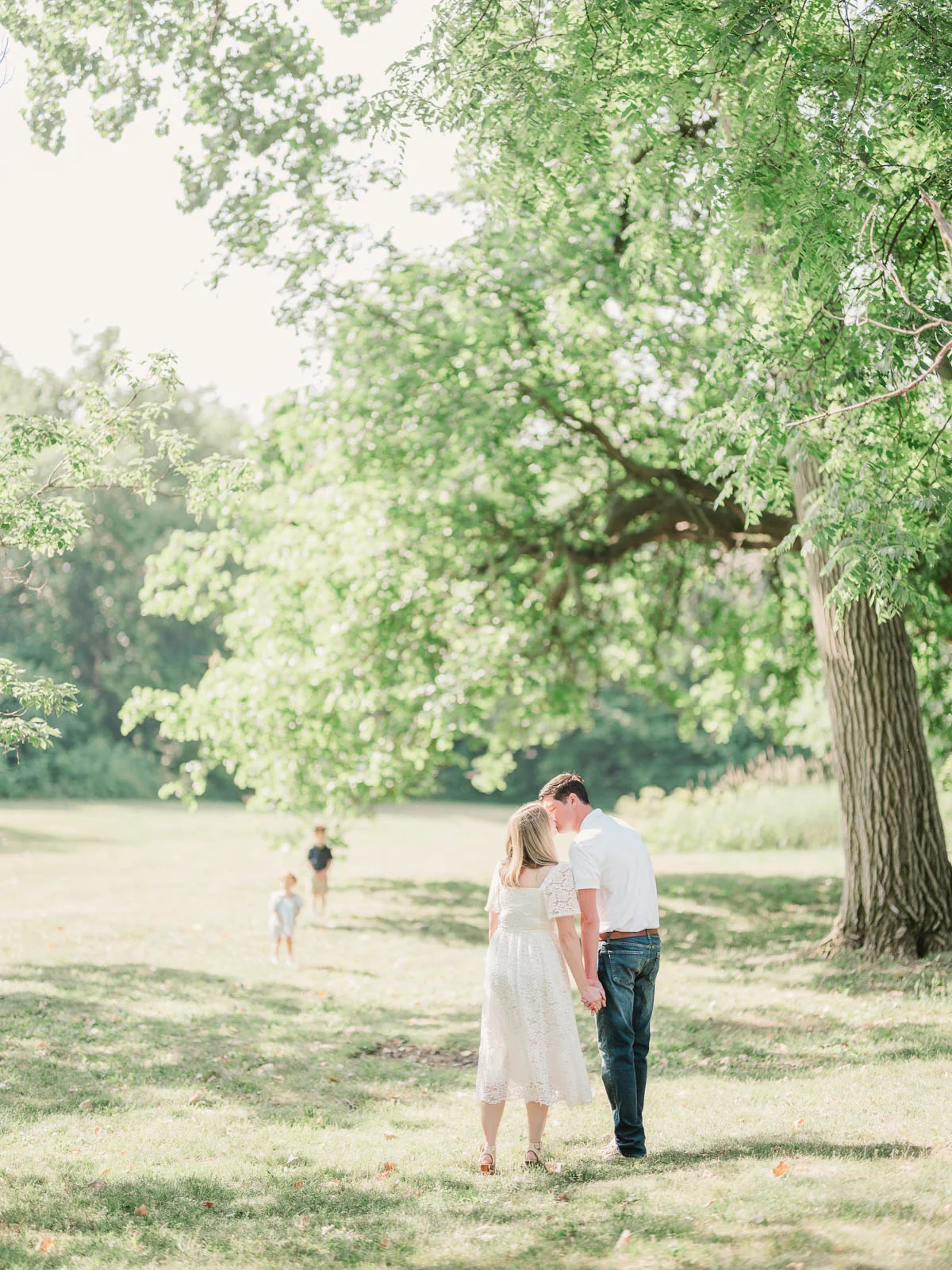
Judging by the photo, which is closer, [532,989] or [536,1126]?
[532,989]

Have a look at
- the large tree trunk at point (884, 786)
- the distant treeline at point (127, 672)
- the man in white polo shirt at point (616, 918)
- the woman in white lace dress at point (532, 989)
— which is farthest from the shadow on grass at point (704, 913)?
the distant treeline at point (127, 672)

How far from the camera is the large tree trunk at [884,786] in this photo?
34.9ft

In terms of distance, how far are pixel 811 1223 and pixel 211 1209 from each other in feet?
8.74

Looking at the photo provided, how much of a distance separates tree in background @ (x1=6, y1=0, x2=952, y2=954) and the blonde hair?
2881 mm

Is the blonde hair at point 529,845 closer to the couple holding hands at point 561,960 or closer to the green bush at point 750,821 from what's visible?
the couple holding hands at point 561,960

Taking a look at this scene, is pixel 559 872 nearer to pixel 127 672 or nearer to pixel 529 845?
pixel 529 845

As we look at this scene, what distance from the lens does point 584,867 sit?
562 cm

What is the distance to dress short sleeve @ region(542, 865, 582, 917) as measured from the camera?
5.58 metres

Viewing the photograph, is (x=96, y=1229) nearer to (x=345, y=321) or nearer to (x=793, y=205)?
(x=793, y=205)

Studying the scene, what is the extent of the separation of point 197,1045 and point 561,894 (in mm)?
4617

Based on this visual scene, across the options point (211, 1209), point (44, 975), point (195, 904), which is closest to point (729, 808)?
point (195, 904)

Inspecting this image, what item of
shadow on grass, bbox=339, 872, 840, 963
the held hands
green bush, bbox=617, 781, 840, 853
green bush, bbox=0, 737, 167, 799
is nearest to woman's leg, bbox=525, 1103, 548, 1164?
the held hands

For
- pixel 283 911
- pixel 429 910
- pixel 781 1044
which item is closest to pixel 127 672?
pixel 429 910

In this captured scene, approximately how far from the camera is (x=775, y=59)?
8.08 metres
